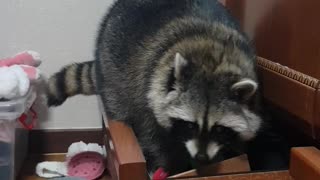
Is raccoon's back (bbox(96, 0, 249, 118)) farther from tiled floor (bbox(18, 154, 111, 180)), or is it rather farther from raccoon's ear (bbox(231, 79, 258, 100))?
tiled floor (bbox(18, 154, 111, 180))

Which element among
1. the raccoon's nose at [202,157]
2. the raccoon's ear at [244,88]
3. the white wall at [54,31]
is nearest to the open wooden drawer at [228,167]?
the raccoon's nose at [202,157]

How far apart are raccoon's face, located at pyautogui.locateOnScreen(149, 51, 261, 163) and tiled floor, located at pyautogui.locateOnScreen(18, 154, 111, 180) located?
2.38 feet

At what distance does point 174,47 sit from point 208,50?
0.38 feet

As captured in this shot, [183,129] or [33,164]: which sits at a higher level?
[183,129]

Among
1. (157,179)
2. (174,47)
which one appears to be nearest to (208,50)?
(174,47)

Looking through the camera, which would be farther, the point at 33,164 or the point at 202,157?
the point at 33,164

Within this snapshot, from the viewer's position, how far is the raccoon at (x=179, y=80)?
1.27m

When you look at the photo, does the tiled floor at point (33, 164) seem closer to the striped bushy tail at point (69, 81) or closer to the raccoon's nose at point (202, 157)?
the striped bushy tail at point (69, 81)

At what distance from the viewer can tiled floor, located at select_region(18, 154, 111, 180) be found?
1941mm

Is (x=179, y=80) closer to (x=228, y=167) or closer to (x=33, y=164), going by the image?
(x=228, y=167)

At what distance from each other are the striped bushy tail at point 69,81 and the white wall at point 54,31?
0.34ft

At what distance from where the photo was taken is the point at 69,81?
77.7 inches

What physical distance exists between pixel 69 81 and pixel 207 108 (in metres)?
0.88

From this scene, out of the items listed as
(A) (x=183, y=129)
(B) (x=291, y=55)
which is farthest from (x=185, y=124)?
(B) (x=291, y=55)
